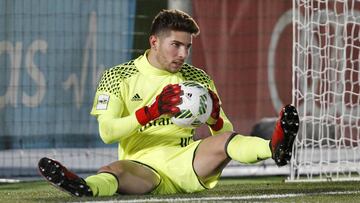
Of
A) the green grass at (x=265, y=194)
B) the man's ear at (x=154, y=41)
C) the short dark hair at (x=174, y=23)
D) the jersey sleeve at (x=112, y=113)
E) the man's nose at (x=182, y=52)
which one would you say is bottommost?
the green grass at (x=265, y=194)

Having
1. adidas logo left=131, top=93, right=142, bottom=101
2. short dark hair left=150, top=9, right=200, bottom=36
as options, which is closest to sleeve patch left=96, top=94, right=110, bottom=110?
adidas logo left=131, top=93, right=142, bottom=101

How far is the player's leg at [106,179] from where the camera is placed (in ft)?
22.1

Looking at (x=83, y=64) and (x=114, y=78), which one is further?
(x=83, y=64)

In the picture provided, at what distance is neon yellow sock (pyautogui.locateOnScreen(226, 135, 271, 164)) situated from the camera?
6902mm

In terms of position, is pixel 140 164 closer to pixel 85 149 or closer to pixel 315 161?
pixel 315 161

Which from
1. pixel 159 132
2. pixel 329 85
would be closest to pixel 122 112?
pixel 159 132

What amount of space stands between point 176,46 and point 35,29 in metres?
5.45

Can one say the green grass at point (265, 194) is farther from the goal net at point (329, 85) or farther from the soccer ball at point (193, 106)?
the goal net at point (329, 85)

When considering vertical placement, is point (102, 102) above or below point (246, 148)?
above

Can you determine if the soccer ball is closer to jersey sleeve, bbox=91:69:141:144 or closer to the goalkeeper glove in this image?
the goalkeeper glove

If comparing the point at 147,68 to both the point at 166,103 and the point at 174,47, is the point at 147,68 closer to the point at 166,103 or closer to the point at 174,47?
the point at 174,47

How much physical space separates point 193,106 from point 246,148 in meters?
0.38

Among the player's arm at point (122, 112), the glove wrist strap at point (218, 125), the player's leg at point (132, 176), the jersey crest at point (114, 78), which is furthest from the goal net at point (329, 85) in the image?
the player's arm at point (122, 112)

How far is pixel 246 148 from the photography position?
695 cm
